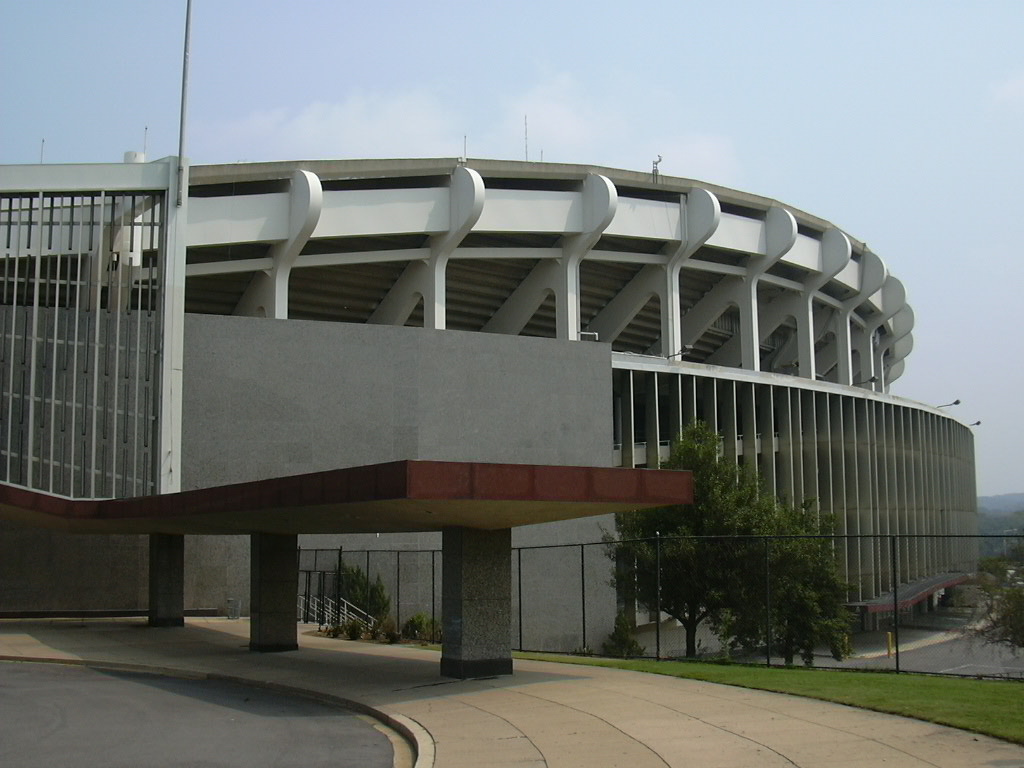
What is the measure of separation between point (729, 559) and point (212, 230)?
19.2 metres

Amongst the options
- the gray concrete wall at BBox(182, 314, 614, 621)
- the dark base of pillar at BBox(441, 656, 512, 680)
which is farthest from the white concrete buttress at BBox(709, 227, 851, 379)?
the dark base of pillar at BBox(441, 656, 512, 680)

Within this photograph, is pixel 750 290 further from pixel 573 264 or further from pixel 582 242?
pixel 582 242

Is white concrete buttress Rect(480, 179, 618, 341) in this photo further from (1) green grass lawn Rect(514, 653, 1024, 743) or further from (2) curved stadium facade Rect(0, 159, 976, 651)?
(1) green grass lawn Rect(514, 653, 1024, 743)

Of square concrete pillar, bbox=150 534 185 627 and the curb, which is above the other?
square concrete pillar, bbox=150 534 185 627

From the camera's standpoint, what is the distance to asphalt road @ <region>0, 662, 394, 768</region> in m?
12.3

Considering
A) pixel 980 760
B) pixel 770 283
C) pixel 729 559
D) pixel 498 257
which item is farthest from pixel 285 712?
pixel 770 283

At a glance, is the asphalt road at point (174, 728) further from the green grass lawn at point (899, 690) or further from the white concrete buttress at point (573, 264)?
the white concrete buttress at point (573, 264)

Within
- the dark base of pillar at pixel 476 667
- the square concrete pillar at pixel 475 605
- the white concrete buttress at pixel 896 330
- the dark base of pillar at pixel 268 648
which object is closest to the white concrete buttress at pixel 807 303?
the white concrete buttress at pixel 896 330

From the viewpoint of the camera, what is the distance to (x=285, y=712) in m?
15.7

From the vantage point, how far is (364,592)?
34188 millimetres

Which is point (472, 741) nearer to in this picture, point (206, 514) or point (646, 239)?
point (206, 514)

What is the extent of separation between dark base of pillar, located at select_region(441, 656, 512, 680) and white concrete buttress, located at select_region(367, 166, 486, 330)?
69.4 feet

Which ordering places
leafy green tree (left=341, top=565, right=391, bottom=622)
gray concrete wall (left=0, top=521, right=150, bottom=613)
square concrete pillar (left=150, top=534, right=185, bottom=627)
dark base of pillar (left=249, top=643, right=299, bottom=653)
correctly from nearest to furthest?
dark base of pillar (left=249, top=643, right=299, bottom=653) < square concrete pillar (left=150, top=534, right=185, bottom=627) < gray concrete wall (left=0, top=521, right=150, bottom=613) < leafy green tree (left=341, top=565, right=391, bottom=622)

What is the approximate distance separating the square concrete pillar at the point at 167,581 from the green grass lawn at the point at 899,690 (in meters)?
15.0
